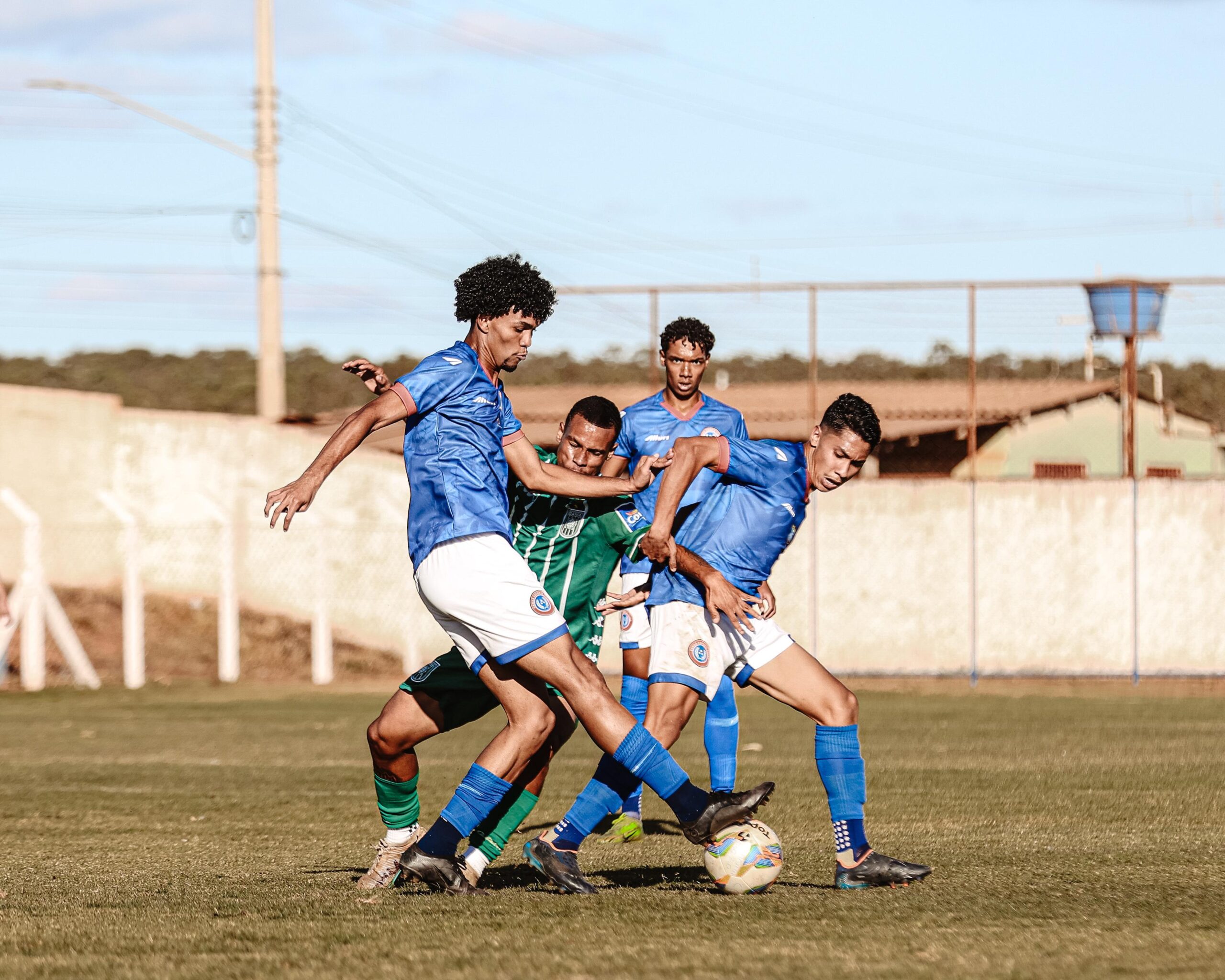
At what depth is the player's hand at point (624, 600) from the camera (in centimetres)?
694

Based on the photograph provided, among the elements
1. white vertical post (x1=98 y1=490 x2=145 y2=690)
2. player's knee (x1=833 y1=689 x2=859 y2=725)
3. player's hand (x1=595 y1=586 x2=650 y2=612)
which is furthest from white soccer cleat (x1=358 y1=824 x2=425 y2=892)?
white vertical post (x1=98 y1=490 x2=145 y2=690)

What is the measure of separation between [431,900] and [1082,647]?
16.4 meters

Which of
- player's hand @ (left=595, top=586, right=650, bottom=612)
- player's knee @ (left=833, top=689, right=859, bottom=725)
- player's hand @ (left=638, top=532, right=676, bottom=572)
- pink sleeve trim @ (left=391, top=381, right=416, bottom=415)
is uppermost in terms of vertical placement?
pink sleeve trim @ (left=391, top=381, right=416, bottom=415)

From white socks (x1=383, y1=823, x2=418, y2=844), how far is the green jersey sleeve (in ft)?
4.59

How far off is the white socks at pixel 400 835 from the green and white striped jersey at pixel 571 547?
0.97m

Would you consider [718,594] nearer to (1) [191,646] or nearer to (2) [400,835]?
(2) [400,835]

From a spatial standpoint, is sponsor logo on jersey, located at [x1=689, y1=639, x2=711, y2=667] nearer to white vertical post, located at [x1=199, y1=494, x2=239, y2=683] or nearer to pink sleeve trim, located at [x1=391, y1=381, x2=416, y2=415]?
pink sleeve trim, located at [x1=391, y1=381, x2=416, y2=415]

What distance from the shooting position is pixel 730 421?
927 cm

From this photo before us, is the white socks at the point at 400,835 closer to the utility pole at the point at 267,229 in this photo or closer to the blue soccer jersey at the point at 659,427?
the blue soccer jersey at the point at 659,427

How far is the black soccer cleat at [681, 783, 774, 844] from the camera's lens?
19.2 ft

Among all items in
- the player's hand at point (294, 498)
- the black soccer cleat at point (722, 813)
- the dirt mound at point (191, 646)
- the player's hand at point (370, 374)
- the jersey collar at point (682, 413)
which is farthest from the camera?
the dirt mound at point (191, 646)

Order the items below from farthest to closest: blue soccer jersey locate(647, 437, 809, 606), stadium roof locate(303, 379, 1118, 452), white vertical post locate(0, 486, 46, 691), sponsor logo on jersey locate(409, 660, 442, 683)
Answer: stadium roof locate(303, 379, 1118, 452)
white vertical post locate(0, 486, 46, 691)
blue soccer jersey locate(647, 437, 809, 606)
sponsor logo on jersey locate(409, 660, 442, 683)

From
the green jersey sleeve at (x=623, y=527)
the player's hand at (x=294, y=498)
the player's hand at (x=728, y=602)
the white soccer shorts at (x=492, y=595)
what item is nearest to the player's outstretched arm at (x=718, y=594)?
the player's hand at (x=728, y=602)

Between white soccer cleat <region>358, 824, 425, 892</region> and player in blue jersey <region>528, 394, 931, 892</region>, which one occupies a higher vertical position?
player in blue jersey <region>528, 394, 931, 892</region>
